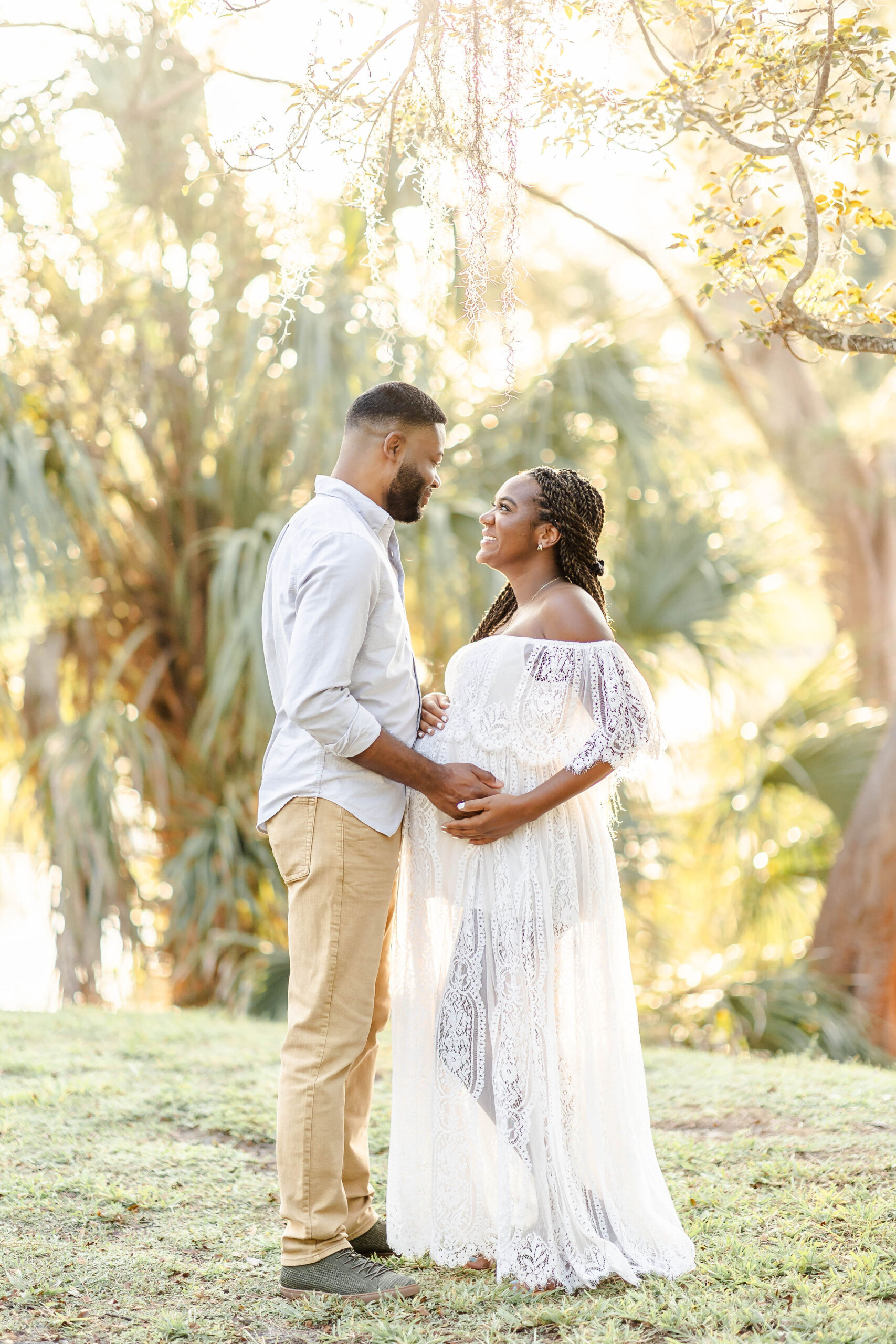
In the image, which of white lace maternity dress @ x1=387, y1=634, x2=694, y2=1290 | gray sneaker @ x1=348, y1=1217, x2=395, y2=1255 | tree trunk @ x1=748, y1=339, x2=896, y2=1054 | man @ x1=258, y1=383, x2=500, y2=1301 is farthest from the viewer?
tree trunk @ x1=748, y1=339, x2=896, y2=1054

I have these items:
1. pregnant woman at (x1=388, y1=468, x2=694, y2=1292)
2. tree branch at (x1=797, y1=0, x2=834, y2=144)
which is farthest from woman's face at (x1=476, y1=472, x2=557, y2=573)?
tree branch at (x1=797, y1=0, x2=834, y2=144)

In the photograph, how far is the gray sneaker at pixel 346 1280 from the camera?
8.84 feet

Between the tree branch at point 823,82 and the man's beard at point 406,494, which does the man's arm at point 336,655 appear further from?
the tree branch at point 823,82

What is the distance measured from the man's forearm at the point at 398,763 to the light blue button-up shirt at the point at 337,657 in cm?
3

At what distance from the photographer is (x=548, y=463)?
23.3 ft

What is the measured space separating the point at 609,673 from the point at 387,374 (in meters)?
4.09

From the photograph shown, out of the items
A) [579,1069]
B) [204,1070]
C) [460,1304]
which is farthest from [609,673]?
[204,1070]

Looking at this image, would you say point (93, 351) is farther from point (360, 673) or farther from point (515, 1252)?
point (515, 1252)

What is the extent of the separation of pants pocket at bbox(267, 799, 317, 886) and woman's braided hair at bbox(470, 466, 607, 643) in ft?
2.80

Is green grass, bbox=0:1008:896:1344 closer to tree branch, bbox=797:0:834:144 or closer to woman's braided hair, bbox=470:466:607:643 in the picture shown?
woman's braided hair, bbox=470:466:607:643

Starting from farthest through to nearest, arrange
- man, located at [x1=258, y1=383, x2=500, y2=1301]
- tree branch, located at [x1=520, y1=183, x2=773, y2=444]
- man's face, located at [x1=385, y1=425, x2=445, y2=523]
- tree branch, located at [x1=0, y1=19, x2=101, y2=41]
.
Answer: tree branch, located at [x1=520, y1=183, x2=773, y2=444] → tree branch, located at [x1=0, y1=19, x2=101, y2=41] → man's face, located at [x1=385, y1=425, x2=445, y2=523] → man, located at [x1=258, y1=383, x2=500, y2=1301]

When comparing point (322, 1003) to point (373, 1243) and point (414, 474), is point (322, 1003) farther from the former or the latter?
point (414, 474)

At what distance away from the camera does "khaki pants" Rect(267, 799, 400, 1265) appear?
270 centimetres

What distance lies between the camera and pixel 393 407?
9.42ft
